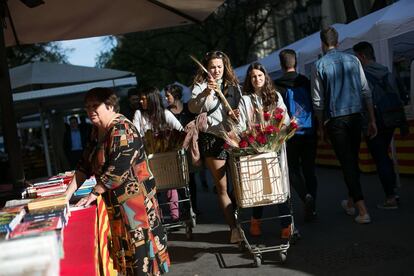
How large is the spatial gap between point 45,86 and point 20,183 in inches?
344

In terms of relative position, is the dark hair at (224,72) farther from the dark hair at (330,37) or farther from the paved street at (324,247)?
the paved street at (324,247)

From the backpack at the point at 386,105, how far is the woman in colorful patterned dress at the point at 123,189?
412 centimetres

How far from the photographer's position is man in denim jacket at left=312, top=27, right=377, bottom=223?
6977 millimetres

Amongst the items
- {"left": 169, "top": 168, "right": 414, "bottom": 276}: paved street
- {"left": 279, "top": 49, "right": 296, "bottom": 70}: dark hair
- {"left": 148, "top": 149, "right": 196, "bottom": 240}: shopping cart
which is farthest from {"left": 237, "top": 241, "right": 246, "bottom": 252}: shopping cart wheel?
{"left": 279, "top": 49, "right": 296, "bottom": 70}: dark hair

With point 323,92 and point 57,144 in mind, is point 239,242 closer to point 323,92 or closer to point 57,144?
point 323,92

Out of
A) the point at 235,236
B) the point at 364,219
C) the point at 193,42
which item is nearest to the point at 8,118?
the point at 235,236

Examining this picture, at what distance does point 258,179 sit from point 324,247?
3.79ft

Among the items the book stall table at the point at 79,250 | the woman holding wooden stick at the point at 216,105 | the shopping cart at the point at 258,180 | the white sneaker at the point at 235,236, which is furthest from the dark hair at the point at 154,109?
the book stall table at the point at 79,250

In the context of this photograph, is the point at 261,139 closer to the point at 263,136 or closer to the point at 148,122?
the point at 263,136

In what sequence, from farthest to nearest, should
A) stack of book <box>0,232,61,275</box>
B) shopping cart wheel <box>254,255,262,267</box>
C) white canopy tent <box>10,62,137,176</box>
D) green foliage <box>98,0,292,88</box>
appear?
1. green foliage <box>98,0,292,88</box>
2. white canopy tent <box>10,62,137,176</box>
3. shopping cart wheel <box>254,255,262,267</box>
4. stack of book <box>0,232,61,275</box>

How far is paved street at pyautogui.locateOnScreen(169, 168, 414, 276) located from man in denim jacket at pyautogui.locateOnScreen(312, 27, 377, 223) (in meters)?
0.41

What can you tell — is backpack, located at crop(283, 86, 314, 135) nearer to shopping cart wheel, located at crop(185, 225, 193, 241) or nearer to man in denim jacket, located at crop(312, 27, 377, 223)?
man in denim jacket, located at crop(312, 27, 377, 223)

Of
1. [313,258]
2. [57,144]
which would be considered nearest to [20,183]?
[313,258]

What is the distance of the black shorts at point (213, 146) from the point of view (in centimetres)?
630
